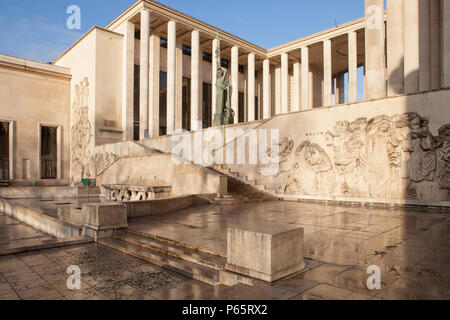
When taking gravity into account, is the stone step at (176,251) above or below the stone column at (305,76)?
below

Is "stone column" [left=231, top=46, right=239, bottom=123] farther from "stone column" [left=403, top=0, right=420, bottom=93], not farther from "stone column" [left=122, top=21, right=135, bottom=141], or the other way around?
"stone column" [left=403, top=0, right=420, bottom=93]

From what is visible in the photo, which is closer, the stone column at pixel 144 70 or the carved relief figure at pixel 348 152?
the carved relief figure at pixel 348 152

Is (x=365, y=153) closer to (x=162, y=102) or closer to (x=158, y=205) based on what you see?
(x=158, y=205)

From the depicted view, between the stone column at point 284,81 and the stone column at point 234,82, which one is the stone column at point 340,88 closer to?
the stone column at point 284,81

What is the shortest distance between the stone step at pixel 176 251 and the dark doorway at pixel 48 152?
31211mm

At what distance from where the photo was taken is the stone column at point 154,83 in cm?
3048

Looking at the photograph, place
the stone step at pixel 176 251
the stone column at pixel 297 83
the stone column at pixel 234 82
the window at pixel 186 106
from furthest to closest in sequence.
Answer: the stone column at pixel 297 83, the window at pixel 186 106, the stone column at pixel 234 82, the stone step at pixel 176 251

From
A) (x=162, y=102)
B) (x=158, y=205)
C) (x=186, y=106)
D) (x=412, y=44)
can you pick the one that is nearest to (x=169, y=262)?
(x=158, y=205)

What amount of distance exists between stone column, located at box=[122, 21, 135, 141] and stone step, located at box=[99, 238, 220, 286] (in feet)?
81.4

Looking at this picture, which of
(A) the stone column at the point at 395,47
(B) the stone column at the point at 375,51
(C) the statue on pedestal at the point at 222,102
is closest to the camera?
(B) the stone column at the point at 375,51

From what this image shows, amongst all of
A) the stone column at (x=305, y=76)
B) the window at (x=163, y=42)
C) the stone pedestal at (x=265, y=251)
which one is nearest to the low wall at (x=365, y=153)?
the stone pedestal at (x=265, y=251)
